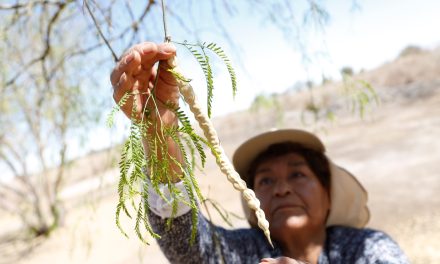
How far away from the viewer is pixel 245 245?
1.98 metres

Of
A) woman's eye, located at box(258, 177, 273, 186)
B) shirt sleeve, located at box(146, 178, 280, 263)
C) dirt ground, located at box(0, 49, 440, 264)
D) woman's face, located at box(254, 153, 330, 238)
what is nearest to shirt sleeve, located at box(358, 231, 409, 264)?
woman's face, located at box(254, 153, 330, 238)

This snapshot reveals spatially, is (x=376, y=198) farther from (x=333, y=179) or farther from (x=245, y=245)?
(x=245, y=245)

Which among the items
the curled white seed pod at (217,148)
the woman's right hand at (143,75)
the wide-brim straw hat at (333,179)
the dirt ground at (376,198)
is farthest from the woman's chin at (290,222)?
the curled white seed pod at (217,148)

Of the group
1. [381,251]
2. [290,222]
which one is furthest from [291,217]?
[381,251]

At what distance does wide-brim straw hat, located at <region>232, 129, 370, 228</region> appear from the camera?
2199 mm

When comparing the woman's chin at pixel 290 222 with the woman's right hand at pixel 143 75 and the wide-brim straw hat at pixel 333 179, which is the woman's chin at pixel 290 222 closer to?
the wide-brim straw hat at pixel 333 179

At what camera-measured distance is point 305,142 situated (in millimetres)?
2264

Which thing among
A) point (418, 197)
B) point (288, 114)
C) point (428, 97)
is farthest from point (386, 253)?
point (288, 114)

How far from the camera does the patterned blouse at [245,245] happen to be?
5.39 ft

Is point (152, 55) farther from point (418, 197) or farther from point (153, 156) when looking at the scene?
point (418, 197)

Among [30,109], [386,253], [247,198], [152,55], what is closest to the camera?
[247,198]

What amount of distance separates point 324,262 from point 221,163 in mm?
1284

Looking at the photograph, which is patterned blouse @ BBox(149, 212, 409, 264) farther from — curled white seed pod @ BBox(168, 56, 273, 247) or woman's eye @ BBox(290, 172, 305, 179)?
curled white seed pod @ BBox(168, 56, 273, 247)

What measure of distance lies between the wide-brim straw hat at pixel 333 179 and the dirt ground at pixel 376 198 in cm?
38
